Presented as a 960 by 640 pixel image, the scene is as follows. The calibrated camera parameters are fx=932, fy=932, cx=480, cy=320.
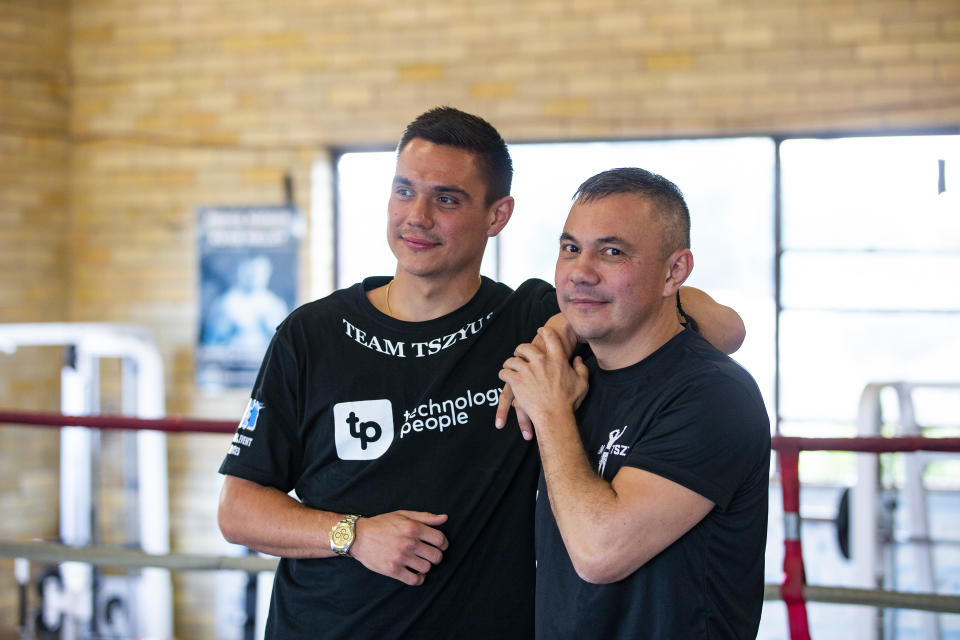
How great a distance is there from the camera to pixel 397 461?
5.42 feet

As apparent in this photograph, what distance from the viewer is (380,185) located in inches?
232

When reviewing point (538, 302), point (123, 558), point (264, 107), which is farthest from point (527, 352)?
point (264, 107)

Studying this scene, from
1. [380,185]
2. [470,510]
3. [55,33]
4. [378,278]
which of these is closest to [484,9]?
[380,185]

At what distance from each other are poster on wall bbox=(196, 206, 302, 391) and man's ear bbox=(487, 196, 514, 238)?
419 centimetres

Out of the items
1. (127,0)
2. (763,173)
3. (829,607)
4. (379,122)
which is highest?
(127,0)

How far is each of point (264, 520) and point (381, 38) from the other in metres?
4.60

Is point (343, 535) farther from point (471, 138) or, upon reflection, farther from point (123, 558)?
point (123, 558)

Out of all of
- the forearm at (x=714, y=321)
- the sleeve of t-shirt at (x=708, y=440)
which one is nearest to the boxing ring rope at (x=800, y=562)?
the forearm at (x=714, y=321)

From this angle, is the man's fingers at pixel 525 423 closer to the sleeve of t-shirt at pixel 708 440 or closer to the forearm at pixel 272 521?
the sleeve of t-shirt at pixel 708 440

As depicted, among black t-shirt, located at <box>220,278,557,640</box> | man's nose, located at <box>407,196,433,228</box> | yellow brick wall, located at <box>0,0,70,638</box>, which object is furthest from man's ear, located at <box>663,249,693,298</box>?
yellow brick wall, located at <box>0,0,70,638</box>

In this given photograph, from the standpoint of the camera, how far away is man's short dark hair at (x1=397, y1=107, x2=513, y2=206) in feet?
5.71

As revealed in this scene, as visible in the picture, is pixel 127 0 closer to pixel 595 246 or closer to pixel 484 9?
pixel 484 9

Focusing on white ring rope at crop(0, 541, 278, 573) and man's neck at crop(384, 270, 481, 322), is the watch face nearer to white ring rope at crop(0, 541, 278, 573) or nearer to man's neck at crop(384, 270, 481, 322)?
man's neck at crop(384, 270, 481, 322)

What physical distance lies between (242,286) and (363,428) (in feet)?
14.7
